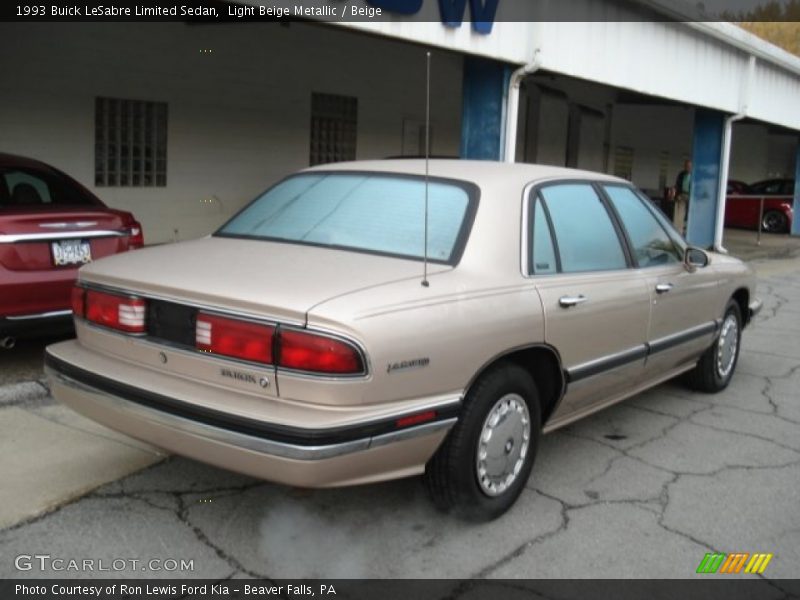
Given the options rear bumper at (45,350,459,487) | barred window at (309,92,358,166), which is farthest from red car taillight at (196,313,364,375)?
barred window at (309,92,358,166)

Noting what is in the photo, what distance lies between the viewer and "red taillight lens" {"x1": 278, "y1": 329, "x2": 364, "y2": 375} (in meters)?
2.89

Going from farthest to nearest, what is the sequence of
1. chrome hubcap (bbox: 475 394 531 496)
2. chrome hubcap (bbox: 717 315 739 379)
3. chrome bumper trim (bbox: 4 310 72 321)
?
1. chrome hubcap (bbox: 717 315 739 379)
2. chrome bumper trim (bbox: 4 310 72 321)
3. chrome hubcap (bbox: 475 394 531 496)

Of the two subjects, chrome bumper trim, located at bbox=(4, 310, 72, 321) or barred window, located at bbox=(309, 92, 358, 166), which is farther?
barred window, located at bbox=(309, 92, 358, 166)

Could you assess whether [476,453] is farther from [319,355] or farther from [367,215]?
[367,215]

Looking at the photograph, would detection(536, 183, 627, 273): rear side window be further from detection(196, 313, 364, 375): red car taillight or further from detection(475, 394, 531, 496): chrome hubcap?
detection(196, 313, 364, 375): red car taillight

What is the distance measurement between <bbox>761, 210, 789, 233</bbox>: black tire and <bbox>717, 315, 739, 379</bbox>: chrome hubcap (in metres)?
18.8

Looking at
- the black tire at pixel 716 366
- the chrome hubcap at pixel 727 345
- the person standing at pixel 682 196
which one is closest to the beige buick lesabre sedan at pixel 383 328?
the black tire at pixel 716 366

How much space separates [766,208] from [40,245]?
2215cm

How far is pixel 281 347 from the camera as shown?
2951 mm

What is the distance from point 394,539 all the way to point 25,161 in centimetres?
412

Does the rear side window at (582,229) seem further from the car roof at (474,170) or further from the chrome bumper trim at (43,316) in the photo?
the chrome bumper trim at (43,316)

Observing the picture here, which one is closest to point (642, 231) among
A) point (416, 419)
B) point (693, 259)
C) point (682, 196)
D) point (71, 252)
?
point (693, 259)

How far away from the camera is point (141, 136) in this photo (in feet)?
34.8

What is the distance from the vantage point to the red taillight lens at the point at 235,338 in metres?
2.98
